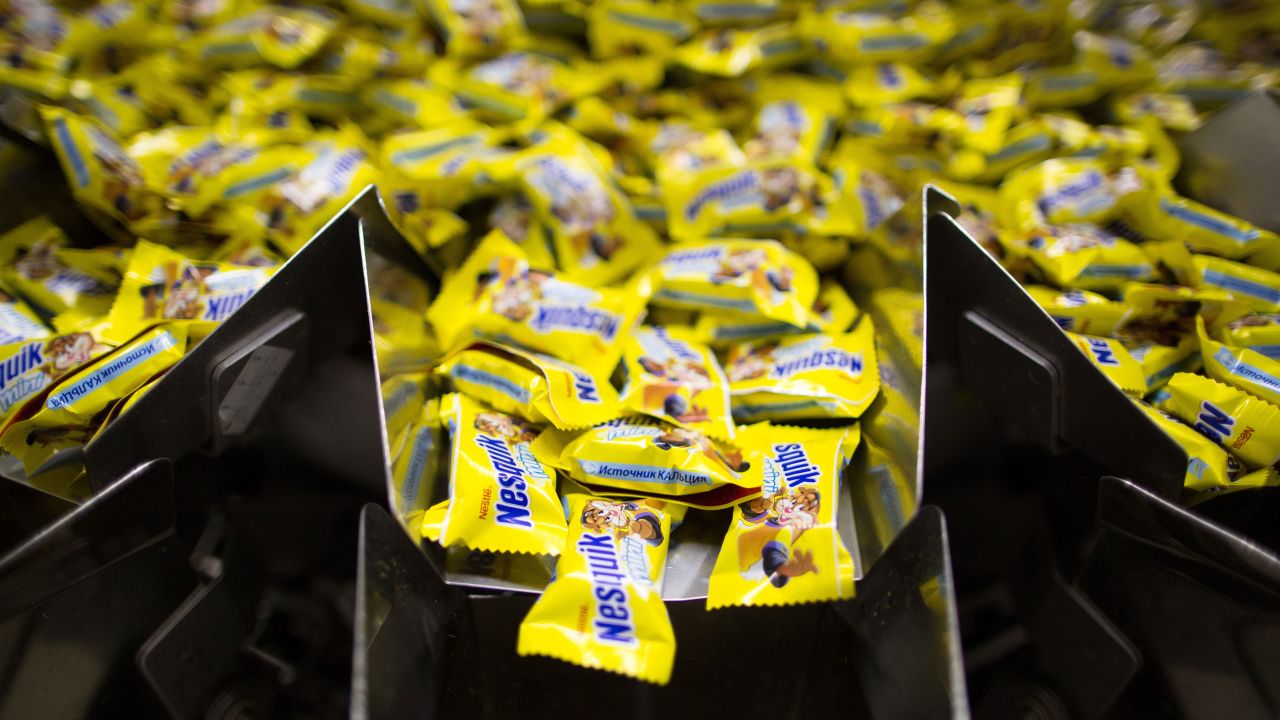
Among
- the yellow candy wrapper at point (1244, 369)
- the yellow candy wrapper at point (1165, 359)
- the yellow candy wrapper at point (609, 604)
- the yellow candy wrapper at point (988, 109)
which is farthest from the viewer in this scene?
the yellow candy wrapper at point (988, 109)

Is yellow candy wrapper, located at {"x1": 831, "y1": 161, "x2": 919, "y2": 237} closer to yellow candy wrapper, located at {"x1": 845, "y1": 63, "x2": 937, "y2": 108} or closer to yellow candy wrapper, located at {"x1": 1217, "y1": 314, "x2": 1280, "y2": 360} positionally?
yellow candy wrapper, located at {"x1": 845, "y1": 63, "x2": 937, "y2": 108}

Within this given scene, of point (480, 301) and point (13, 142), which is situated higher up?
point (13, 142)

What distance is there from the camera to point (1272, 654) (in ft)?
2.25

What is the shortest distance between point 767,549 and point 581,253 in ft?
1.96

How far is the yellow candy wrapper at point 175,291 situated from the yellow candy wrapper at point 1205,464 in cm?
114

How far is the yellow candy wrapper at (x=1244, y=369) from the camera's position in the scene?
880mm

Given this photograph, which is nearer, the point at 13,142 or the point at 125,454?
the point at 125,454

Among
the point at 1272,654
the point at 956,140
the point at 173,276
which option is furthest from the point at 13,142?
the point at 1272,654

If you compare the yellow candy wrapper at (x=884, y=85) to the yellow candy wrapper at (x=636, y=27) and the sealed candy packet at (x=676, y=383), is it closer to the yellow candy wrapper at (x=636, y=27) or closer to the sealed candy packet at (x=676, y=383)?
the yellow candy wrapper at (x=636, y=27)

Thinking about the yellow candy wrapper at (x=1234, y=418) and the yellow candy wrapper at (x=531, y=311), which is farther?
the yellow candy wrapper at (x=531, y=311)

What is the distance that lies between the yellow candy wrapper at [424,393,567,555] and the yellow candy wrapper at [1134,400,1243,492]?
68 centimetres

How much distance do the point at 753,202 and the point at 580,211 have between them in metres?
0.28

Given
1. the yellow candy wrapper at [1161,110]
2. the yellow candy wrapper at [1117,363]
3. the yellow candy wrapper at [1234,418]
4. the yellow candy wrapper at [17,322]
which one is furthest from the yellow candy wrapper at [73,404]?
the yellow candy wrapper at [1161,110]

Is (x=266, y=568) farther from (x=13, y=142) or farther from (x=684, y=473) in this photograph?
(x=13, y=142)
